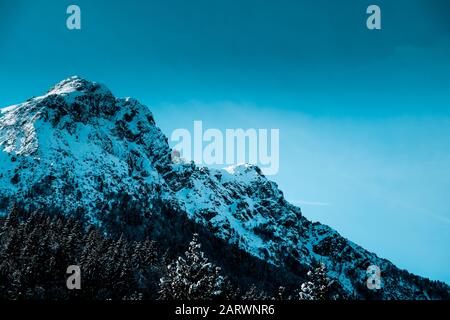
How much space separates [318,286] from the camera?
27547 millimetres

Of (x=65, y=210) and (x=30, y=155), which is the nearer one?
(x=65, y=210)

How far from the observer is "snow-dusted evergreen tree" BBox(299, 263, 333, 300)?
88.9 ft

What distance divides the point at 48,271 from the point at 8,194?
11977 centimetres

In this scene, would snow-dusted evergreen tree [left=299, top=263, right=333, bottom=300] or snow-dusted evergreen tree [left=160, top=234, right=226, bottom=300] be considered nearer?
snow-dusted evergreen tree [left=160, top=234, right=226, bottom=300]

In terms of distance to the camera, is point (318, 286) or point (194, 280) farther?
point (318, 286)

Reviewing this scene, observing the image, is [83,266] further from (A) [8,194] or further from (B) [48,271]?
(A) [8,194]

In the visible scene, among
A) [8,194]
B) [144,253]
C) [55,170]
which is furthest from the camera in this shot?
[55,170]

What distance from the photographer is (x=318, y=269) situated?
91.6 ft

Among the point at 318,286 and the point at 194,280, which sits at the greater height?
the point at 194,280

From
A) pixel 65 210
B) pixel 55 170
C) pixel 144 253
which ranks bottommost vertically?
pixel 144 253

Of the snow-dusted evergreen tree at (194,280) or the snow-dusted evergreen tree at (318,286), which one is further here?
the snow-dusted evergreen tree at (318,286)

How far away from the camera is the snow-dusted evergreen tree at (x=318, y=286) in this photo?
2711cm
